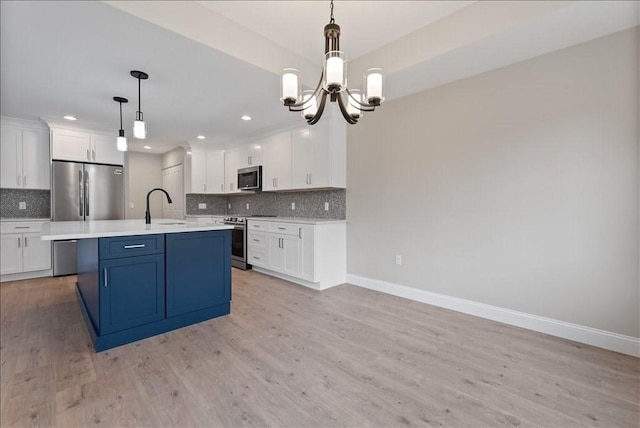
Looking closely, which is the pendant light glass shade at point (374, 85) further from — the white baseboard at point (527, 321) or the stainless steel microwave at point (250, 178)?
the stainless steel microwave at point (250, 178)

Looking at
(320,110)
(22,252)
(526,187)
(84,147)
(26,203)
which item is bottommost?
(22,252)

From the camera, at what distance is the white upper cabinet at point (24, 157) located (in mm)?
4289

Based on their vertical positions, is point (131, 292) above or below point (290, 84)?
below

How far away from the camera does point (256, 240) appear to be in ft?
15.2

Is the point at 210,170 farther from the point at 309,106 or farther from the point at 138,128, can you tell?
the point at 309,106

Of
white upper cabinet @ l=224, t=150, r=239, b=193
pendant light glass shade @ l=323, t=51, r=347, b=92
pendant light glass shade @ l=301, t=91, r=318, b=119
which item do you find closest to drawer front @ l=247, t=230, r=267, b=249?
white upper cabinet @ l=224, t=150, r=239, b=193

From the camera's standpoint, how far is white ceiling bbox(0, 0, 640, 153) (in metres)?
2.06

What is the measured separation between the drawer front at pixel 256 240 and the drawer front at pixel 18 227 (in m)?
2.95

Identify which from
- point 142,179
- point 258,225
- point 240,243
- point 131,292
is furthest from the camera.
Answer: point 142,179

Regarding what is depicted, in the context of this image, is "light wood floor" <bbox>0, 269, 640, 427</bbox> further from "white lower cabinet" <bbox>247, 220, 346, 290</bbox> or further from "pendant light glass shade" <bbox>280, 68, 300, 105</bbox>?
"pendant light glass shade" <bbox>280, 68, 300, 105</bbox>

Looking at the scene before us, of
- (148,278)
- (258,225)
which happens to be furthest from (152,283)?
(258,225)

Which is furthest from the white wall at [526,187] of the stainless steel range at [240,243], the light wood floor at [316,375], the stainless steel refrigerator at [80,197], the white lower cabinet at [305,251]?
the stainless steel refrigerator at [80,197]

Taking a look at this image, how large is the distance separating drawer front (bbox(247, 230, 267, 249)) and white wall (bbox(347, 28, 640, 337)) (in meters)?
1.83

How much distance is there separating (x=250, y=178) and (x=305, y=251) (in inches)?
84.3
